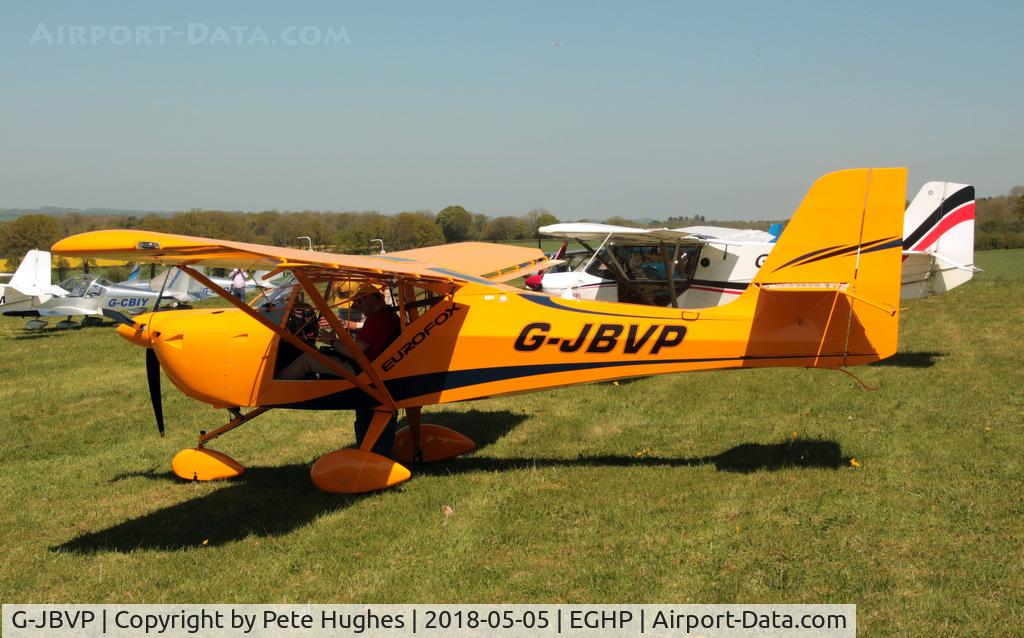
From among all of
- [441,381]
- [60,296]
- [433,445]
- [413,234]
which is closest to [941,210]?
[433,445]

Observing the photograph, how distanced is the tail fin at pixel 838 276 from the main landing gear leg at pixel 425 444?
306cm

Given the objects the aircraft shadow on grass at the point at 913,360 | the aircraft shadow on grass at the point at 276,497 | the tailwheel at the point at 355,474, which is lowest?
the aircraft shadow on grass at the point at 276,497

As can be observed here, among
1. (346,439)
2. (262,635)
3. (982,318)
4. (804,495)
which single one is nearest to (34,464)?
(346,439)

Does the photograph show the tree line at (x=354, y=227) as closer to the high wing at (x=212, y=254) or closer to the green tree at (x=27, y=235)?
the green tree at (x=27, y=235)

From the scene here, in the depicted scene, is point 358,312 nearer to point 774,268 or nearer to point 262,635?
point 262,635

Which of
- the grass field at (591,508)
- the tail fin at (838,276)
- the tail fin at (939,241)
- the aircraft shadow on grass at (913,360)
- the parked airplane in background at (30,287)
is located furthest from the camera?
the parked airplane in background at (30,287)

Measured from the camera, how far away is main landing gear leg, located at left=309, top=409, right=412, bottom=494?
6.44m

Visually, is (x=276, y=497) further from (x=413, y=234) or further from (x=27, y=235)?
(x=27, y=235)

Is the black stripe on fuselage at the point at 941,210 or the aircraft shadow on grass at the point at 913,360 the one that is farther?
the black stripe on fuselage at the point at 941,210

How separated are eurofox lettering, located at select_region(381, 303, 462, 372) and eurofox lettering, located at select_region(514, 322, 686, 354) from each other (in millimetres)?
645

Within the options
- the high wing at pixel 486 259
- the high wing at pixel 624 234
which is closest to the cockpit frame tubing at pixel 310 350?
the high wing at pixel 486 259

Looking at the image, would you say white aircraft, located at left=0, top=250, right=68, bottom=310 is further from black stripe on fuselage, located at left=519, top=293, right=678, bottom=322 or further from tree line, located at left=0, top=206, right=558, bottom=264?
black stripe on fuselage, located at left=519, top=293, right=678, bottom=322

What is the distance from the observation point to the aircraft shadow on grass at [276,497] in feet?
19.1

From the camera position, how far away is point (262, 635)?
14.3 ft
